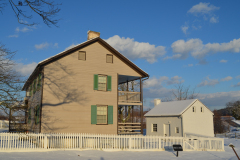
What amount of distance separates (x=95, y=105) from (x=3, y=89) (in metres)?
10.2

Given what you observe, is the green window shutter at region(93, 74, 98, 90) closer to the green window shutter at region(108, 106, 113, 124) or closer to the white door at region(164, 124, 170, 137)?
the green window shutter at region(108, 106, 113, 124)

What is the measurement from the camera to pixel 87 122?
18.8 meters

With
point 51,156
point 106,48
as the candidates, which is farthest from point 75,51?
point 51,156

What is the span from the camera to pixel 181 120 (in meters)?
27.4

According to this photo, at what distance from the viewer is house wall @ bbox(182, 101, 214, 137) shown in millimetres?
27672

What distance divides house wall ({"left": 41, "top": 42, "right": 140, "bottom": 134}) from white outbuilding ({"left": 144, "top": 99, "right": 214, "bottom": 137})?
1091cm

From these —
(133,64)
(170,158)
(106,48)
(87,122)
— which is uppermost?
(106,48)

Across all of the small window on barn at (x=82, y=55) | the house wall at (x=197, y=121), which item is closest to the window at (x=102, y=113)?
the small window on barn at (x=82, y=55)

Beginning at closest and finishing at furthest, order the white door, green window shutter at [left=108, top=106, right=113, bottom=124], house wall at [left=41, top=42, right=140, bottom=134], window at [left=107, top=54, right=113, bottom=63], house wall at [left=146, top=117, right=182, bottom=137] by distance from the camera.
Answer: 1. house wall at [left=41, top=42, right=140, bottom=134]
2. green window shutter at [left=108, top=106, right=113, bottom=124]
3. window at [left=107, top=54, right=113, bottom=63]
4. house wall at [left=146, top=117, right=182, bottom=137]
5. the white door

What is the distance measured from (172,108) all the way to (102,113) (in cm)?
1345

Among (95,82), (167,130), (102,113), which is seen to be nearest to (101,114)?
(102,113)

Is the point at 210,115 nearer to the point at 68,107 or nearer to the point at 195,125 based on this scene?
the point at 195,125

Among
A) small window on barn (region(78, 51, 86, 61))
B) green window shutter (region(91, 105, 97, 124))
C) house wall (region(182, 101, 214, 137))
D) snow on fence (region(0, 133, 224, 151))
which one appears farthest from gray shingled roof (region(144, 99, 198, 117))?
small window on barn (region(78, 51, 86, 61))

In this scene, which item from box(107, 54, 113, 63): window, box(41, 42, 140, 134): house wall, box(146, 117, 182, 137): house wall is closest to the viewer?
box(41, 42, 140, 134): house wall
